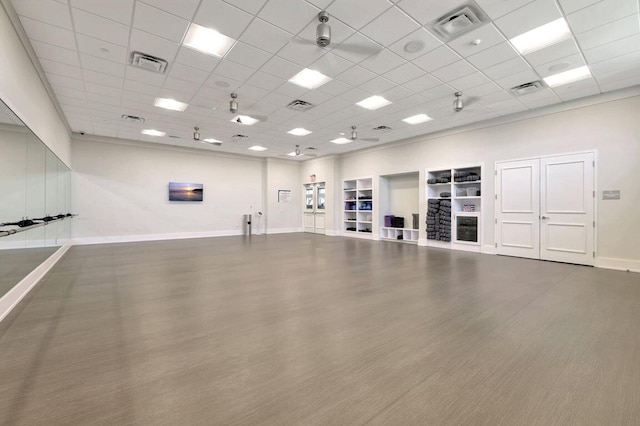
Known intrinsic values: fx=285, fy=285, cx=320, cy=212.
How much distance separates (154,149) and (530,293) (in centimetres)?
1124

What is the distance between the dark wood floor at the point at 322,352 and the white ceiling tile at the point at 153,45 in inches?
133

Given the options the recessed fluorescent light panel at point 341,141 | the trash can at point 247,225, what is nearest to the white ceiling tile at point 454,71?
the recessed fluorescent light panel at point 341,141

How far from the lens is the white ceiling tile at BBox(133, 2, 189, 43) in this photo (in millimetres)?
3277

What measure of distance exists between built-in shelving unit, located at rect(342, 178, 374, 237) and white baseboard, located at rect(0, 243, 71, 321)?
347 inches

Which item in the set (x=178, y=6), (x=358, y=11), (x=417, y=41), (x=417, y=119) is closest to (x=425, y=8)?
(x=417, y=41)

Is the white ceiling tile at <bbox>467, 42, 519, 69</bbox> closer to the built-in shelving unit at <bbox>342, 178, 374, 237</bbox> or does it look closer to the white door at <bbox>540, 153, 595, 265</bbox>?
the white door at <bbox>540, 153, 595, 265</bbox>

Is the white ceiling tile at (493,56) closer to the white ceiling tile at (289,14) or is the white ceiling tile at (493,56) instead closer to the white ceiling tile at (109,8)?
the white ceiling tile at (289,14)

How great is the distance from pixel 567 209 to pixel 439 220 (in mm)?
2896

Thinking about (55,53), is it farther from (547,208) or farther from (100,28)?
(547,208)

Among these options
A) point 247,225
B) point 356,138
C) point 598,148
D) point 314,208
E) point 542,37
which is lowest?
point 247,225

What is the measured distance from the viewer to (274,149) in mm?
10727

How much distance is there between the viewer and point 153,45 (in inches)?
155

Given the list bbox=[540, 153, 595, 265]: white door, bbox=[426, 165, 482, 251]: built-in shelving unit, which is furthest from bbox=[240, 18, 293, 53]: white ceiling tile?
bbox=[540, 153, 595, 265]: white door

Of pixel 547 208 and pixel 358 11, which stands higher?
pixel 358 11
